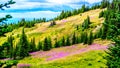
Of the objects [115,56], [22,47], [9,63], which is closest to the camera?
[9,63]

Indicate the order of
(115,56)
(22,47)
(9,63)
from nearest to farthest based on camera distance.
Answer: (9,63)
(115,56)
(22,47)

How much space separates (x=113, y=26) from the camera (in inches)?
858

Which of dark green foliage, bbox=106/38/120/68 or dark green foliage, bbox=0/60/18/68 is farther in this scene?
dark green foliage, bbox=106/38/120/68

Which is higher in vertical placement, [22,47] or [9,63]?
[9,63]

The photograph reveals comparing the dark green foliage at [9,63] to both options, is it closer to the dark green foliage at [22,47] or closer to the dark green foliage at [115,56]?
the dark green foliage at [115,56]

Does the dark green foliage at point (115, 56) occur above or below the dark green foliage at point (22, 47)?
above

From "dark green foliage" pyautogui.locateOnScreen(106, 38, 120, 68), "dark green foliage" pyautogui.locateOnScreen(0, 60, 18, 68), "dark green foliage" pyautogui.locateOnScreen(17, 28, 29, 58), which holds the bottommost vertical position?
"dark green foliage" pyautogui.locateOnScreen(17, 28, 29, 58)

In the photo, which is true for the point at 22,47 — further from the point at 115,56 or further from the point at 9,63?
the point at 9,63

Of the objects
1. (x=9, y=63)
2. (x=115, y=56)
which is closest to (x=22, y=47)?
(x=115, y=56)

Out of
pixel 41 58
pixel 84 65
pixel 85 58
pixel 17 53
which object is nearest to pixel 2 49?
pixel 84 65

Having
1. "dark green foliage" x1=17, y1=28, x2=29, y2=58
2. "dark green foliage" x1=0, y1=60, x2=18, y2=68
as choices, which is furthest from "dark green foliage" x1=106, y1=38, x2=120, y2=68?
"dark green foliage" x1=17, y1=28, x2=29, y2=58

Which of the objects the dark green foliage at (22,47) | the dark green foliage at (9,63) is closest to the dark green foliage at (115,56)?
the dark green foliage at (9,63)

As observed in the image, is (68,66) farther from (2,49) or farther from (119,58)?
(2,49)

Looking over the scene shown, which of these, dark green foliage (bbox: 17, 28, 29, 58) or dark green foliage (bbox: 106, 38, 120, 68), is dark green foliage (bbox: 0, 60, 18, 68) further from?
dark green foliage (bbox: 17, 28, 29, 58)
